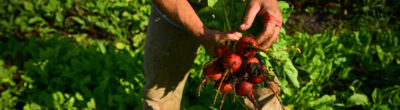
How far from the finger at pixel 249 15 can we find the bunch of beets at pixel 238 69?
0.07 meters

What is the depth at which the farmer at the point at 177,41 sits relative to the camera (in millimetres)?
1185

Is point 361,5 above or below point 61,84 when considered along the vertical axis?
above

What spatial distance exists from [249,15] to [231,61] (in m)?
0.22

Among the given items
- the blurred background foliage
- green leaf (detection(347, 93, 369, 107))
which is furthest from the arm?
green leaf (detection(347, 93, 369, 107))

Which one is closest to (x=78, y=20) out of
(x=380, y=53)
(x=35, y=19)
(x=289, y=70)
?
(x=35, y=19)

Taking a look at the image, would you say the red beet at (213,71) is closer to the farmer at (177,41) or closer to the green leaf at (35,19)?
the farmer at (177,41)

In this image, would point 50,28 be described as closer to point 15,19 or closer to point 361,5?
point 15,19

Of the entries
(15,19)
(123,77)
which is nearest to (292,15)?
(123,77)

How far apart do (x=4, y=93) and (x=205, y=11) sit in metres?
2.30

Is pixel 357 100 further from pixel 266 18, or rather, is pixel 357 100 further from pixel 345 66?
pixel 266 18

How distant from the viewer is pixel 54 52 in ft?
8.98

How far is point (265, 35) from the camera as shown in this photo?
1.19m

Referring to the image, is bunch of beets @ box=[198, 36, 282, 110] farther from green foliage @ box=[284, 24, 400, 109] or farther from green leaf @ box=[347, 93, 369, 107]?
green leaf @ box=[347, 93, 369, 107]

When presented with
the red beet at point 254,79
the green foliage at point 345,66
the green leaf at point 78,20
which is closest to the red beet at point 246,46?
the red beet at point 254,79
